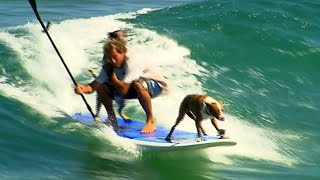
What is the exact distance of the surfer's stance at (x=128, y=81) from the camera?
7.74 m

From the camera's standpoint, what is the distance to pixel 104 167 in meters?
7.33

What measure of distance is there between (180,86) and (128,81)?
3110 millimetres

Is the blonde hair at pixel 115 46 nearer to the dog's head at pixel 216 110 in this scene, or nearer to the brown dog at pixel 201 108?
the brown dog at pixel 201 108

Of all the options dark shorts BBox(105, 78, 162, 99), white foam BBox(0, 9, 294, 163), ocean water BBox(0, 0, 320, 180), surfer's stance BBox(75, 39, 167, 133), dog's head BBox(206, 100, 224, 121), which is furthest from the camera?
white foam BBox(0, 9, 294, 163)

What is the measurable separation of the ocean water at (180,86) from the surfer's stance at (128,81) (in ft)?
0.62

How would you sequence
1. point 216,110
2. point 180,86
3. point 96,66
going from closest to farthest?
point 216,110, point 180,86, point 96,66

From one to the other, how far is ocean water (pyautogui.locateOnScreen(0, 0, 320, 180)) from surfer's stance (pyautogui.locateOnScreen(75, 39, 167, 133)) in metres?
0.19

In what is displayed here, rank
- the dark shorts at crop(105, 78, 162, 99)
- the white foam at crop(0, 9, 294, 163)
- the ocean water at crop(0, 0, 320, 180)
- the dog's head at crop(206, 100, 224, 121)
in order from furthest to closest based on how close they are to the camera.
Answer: the white foam at crop(0, 9, 294, 163) < the dark shorts at crop(105, 78, 162, 99) < the ocean water at crop(0, 0, 320, 180) < the dog's head at crop(206, 100, 224, 121)

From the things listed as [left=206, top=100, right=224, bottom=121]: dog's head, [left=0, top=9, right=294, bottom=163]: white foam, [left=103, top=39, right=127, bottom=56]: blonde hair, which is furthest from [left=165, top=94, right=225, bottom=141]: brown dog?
[left=103, top=39, right=127, bottom=56]: blonde hair

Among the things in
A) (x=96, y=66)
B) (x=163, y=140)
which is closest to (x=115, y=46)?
(x=163, y=140)

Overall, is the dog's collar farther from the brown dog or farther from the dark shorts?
the dark shorts

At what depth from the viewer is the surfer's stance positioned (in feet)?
25.4

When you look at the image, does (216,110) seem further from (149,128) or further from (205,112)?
(149,128)

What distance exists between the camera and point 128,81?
7.82m
